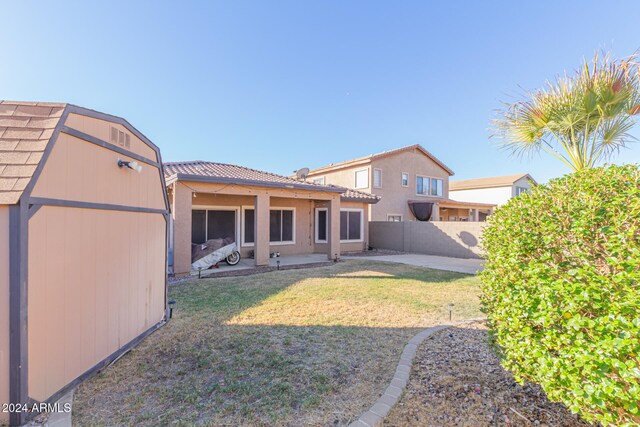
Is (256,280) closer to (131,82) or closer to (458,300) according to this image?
(458,300)

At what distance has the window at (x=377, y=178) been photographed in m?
19.6

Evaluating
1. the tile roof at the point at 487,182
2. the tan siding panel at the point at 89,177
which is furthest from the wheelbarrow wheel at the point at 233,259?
the tile roof at the point at 487,182

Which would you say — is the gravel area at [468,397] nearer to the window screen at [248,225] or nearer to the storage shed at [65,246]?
the storage shed at [65,246]

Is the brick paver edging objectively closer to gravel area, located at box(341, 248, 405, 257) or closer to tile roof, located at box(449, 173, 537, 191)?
gravel area, located at box(341, 248, 405, 257)

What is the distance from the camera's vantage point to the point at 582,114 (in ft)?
13.9

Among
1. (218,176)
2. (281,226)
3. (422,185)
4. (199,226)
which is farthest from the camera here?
(422,185)

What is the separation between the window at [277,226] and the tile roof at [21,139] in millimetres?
10156

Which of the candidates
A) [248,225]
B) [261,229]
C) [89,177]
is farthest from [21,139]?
[248,225]

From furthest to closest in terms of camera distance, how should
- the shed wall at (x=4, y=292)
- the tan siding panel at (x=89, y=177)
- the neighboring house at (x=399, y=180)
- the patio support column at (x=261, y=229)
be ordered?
the neighboring house at (x=399, y=180) < the patio support column at (x=261, y=229) < the tan siding panel at (x=89, y=177) < the shed wall at (x=4, y=292)

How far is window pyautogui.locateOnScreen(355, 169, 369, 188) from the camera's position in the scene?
64.3 ft

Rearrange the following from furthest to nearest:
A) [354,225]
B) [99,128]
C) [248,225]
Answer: [354,225] → [248,225] → [99,128]

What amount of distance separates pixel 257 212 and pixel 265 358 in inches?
289

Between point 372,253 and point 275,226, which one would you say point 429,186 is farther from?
point 275,226

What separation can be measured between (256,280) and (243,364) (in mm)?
5221
